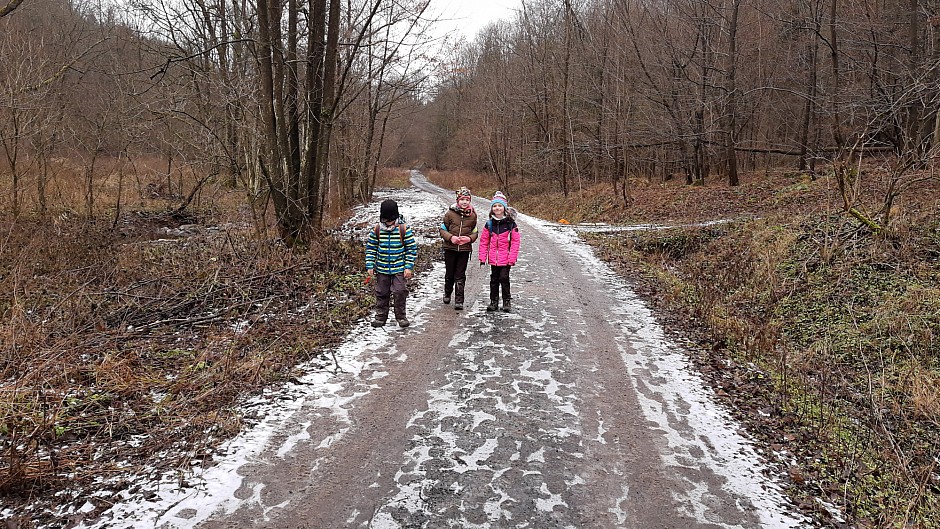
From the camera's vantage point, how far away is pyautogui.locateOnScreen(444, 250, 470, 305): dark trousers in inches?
344

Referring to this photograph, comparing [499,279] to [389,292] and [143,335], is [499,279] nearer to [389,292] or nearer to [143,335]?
[389,292]

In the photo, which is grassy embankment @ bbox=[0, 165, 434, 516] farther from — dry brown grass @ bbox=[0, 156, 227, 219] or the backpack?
the backpack

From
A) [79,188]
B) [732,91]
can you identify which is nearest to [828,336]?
[732,91]

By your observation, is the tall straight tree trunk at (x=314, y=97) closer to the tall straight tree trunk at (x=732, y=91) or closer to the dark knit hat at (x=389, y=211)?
the dark knit hat at (x=389, y=211)

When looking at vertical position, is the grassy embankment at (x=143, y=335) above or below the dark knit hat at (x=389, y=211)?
below

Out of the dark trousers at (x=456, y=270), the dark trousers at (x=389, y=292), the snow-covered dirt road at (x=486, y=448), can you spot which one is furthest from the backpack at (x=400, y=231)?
the snow-covered dirt road at (x=486, y=448)

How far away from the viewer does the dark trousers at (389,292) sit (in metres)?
7.74

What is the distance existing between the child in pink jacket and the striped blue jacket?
4.23 ft

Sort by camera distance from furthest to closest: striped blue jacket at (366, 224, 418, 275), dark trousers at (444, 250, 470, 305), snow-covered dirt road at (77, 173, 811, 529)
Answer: dark trousers at (444, 250, 470, 305), striped blue jacket at (366, 224, 418, 275), snow-covered dirt road at (77, 173, 811, 529)

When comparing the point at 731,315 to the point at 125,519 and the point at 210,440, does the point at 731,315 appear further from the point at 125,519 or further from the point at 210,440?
the point at 125,519

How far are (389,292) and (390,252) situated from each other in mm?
614

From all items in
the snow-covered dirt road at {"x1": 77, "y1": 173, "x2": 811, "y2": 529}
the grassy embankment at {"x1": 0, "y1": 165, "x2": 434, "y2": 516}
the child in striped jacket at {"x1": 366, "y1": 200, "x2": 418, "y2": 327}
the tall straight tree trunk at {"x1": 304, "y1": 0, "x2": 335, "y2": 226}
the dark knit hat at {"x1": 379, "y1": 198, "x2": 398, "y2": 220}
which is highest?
the tall straight tree trunk at {"x1": 304, "y1": 0, "x2": 335, "y2": 226}

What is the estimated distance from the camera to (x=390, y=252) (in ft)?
25.0

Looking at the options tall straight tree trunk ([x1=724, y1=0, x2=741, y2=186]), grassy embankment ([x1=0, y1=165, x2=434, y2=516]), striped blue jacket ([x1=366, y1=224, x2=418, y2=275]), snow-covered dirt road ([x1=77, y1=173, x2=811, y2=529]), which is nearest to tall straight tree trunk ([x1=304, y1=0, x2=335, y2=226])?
grassy embankment ([x1=0, y1=165, x2=434, y2=516])
